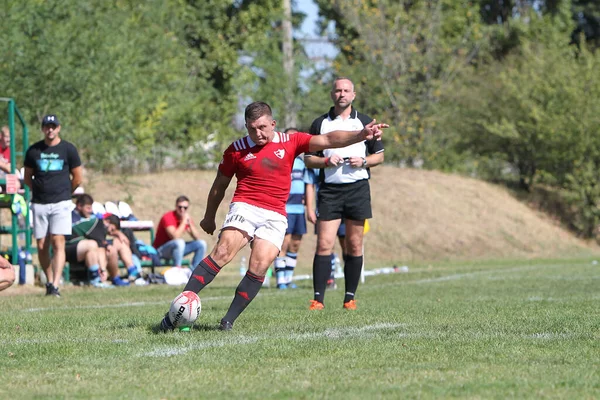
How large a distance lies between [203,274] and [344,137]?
4.87ft

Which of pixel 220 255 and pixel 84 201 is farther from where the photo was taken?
pixel 84 201

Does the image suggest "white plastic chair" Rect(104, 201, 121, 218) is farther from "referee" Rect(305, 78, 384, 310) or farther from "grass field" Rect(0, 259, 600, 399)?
"referee" Rect(305, 78, 384, 310)

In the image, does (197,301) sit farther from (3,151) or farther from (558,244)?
(558,244)

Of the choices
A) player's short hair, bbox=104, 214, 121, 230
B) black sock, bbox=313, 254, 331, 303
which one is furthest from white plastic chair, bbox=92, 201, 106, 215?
black sock, bbox=313, 254, 331, 303

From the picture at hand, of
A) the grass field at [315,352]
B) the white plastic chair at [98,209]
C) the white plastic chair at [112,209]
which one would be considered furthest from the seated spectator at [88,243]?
the grass field at [315,352]

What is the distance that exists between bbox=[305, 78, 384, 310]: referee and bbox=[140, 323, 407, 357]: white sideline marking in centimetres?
218

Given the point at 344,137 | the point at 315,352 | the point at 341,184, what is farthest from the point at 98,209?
the point at 315,352

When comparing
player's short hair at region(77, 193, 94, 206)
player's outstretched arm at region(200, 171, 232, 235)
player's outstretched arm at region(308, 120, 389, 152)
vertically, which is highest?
player's outstretched arm at region(308, 120, 389, 152)

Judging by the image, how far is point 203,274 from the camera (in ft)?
26.7

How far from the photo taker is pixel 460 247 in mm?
30484

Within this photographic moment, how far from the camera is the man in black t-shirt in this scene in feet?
44.2

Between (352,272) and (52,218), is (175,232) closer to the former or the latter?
(52,218)

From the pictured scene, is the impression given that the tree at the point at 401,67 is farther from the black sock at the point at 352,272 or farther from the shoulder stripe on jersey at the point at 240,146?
the shoulder stripe on jersey at the point at 240,146

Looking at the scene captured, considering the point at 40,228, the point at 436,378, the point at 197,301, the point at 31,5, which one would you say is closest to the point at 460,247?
the point at 31,5
